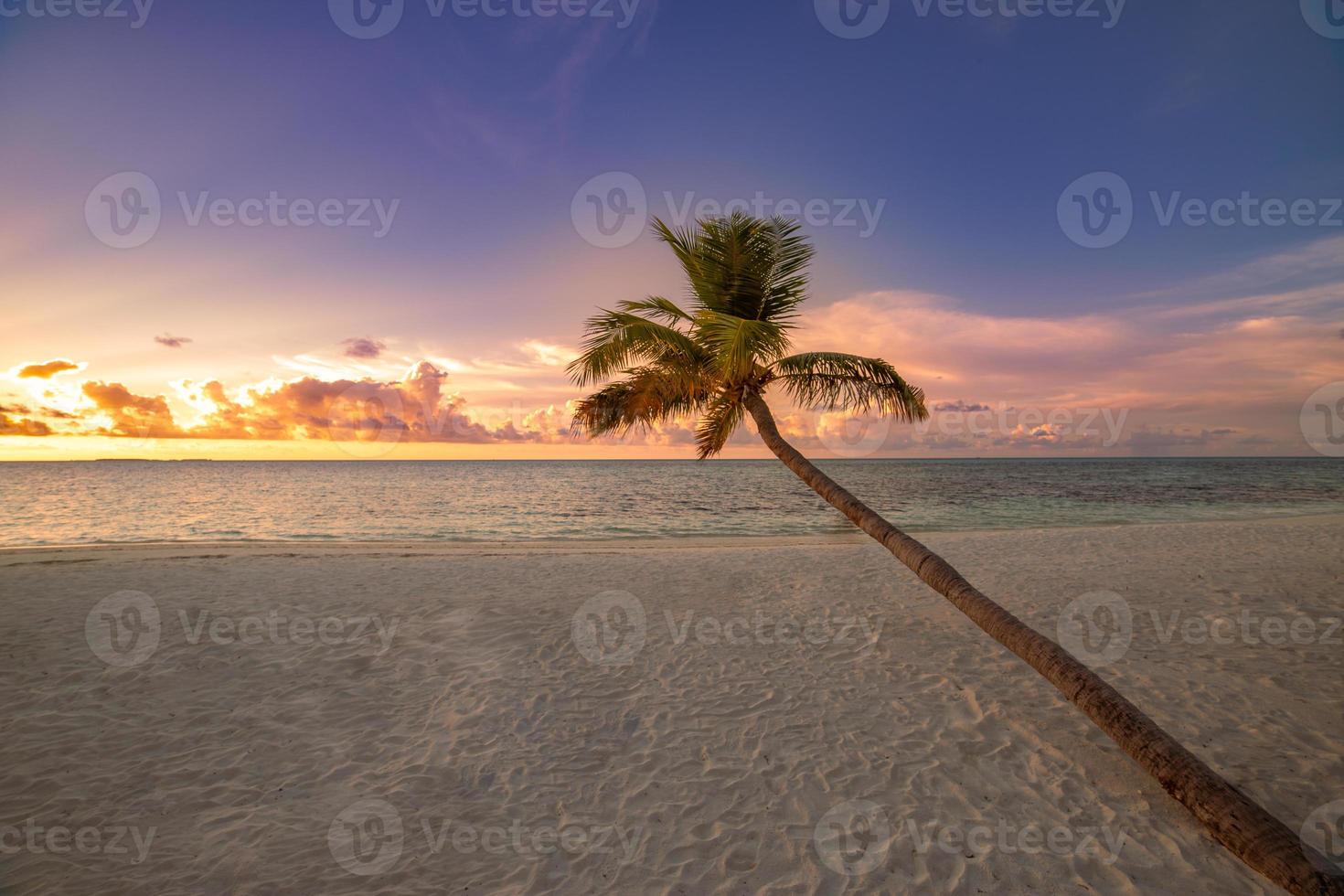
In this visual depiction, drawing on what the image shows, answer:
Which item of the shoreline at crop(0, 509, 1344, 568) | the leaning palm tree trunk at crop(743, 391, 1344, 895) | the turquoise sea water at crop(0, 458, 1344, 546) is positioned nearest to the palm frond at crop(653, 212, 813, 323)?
the leaning palm tree trunk at crop(743, 391, 1344, 895)

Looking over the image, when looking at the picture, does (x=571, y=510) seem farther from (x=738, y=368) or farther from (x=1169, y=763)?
(x=1169, y=763)

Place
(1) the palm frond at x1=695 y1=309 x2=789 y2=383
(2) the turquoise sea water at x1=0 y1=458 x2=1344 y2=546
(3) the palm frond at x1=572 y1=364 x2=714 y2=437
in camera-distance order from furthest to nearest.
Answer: (2) the turquoise sea water at x1=0 y1=458 x2=1344 y2=546 < (3) the palm frond at x1=572 y1=364 x2=714 y2=437 < (1) the palm frond at x1=695 y1=309 x2=789 y2=383

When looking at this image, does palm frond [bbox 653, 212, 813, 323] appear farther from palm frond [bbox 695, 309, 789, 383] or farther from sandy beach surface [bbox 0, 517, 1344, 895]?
sandy beach surface [bbox 0, 517, 1344, 895]

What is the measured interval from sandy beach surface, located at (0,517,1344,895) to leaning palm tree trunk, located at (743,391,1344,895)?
367 millimetres

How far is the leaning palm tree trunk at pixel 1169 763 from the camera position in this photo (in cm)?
386

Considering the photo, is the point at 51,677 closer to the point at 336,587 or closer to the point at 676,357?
the point at 336,587

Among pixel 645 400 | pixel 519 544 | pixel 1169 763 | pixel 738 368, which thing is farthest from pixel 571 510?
pixel 1169 763

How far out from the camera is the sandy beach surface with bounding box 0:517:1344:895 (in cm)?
442

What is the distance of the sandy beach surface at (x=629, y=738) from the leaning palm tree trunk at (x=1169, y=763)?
0.37 m

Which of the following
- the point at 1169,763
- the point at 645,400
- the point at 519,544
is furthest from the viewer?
the point at 519,544

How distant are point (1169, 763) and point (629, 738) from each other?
493 cm

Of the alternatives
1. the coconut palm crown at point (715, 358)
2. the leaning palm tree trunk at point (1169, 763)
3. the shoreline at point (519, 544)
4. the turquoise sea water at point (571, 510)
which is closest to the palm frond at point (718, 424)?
the coconut palm crown at point (715, 358)

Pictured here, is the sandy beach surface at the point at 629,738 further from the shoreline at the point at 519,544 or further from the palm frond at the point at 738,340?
the shoreline at the point at 519,544

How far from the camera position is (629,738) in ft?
20.7
